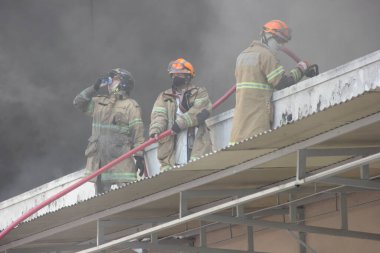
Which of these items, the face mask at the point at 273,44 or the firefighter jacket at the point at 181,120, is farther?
the firefighter jacket at the point at 181,120

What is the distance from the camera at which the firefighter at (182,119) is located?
10922 millimetres

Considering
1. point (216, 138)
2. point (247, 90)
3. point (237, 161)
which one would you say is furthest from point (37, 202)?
point (237, 161)

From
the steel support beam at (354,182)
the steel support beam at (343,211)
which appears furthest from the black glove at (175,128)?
the steel support beam at (354,182)

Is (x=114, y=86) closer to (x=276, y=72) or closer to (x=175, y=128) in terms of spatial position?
(x=175, y=128)

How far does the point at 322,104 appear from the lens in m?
10.2

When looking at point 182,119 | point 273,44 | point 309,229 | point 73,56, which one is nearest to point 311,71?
point 273,44

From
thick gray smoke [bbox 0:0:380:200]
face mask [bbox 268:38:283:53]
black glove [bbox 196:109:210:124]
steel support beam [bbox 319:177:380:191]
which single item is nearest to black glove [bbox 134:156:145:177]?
black glove [bbox 196:109:210:124]

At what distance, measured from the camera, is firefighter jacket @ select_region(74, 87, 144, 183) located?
40.4 ft

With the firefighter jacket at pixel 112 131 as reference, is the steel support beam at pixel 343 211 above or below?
below

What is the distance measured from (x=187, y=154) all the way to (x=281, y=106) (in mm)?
1140

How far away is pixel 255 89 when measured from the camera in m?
10.4

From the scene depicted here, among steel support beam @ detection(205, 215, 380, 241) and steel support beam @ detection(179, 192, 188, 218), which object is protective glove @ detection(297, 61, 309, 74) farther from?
steel support beam @ detection(179, 192, 188, 218)

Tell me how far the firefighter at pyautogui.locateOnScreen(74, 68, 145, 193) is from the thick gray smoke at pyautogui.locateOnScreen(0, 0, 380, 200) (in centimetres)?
560

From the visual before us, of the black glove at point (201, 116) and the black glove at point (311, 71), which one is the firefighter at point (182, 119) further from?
the black glove at point (311, 71)
